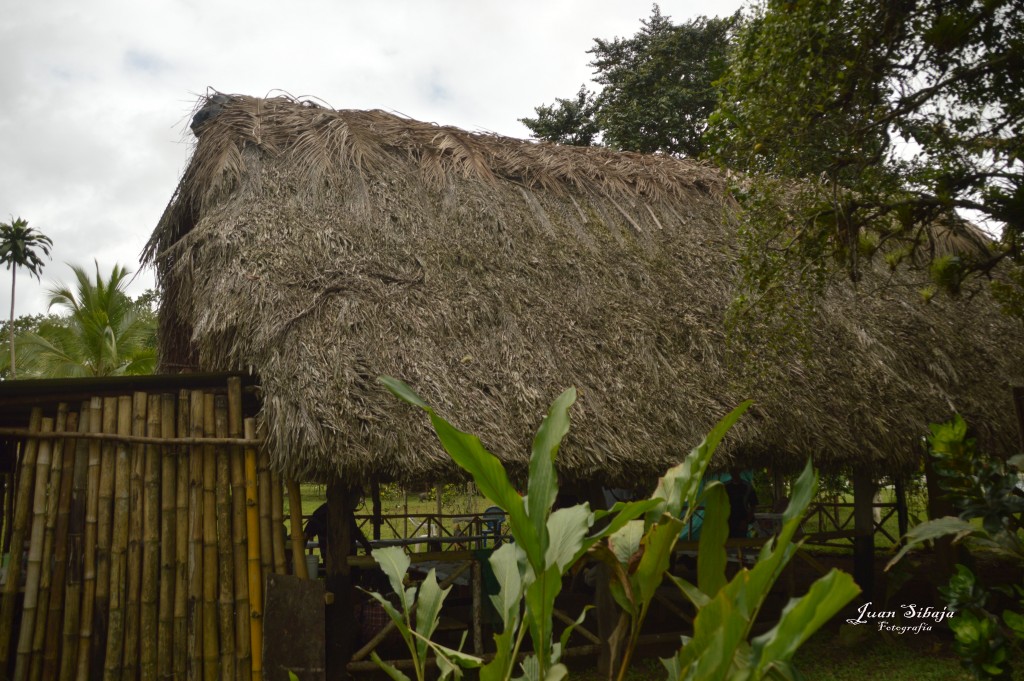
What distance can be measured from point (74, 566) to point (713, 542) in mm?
3982

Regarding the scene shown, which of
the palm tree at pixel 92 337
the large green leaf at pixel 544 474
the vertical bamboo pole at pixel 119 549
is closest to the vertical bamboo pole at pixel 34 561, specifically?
the vertical bamboo pole at pixel 119 549

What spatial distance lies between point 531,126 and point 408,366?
11463 millimetres

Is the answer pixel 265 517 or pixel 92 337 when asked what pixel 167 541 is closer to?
pixel 265 517

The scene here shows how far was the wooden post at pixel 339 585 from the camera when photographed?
4.48 m

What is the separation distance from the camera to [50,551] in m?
A: 4.08

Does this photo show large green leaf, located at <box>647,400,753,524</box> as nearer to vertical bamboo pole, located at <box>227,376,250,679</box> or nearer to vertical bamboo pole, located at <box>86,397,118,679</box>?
vertical bamboo pole, located at <box>227,376,250,679</box>

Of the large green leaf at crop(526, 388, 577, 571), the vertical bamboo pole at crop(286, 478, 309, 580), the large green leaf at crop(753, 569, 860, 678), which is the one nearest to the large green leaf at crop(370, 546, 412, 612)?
the large green leaf at crop(526, 388, 577, 571)

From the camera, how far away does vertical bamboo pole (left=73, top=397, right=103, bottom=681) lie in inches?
158

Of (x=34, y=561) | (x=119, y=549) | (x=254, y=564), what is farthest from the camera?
(x=254, y=564)

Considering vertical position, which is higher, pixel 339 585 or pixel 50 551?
pixel 50 551

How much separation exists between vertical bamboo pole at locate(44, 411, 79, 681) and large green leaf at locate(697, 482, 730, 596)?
3.96 m

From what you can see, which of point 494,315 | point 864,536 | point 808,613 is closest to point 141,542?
point 494,315

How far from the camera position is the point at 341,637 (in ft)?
14.8

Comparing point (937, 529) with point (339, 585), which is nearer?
point (937, 529)
